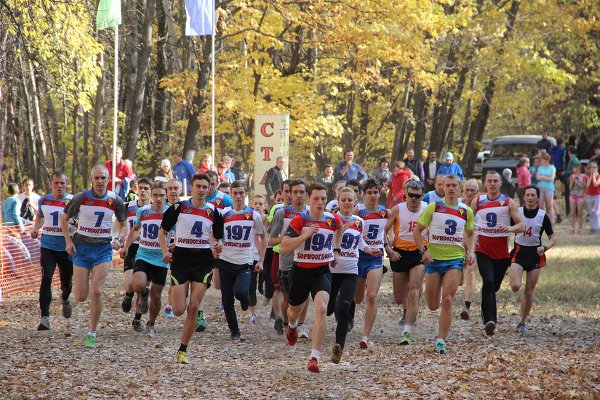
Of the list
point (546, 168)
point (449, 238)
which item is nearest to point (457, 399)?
point (449, 238)

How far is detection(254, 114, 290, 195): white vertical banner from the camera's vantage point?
23.2 m

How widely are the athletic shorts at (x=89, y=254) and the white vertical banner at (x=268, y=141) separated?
10663 mm

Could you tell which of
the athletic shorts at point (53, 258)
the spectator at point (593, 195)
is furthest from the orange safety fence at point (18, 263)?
the spectator at point (593, 195)

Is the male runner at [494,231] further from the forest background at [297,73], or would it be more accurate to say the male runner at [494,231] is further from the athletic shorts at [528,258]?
the forest background at [297,73]

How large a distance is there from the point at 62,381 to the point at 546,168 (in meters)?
18.5

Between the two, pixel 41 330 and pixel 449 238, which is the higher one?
pixel 449 238

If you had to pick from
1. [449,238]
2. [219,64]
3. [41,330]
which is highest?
[219,64]

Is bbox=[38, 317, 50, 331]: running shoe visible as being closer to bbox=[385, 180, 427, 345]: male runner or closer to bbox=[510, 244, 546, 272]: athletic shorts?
bbox=[385, 180, 427, 345]: male runner

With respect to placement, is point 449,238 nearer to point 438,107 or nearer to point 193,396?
point 193,396

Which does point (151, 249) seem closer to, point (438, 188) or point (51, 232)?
point (51, 232)

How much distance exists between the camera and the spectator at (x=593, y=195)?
2623 centimetres

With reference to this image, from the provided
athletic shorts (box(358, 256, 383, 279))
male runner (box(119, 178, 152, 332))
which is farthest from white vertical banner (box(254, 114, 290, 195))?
athletic shorts (box(358, 256, 383, 279))

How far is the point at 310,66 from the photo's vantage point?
3406 centimetres

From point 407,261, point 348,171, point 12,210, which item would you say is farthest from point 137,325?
point 348,171
